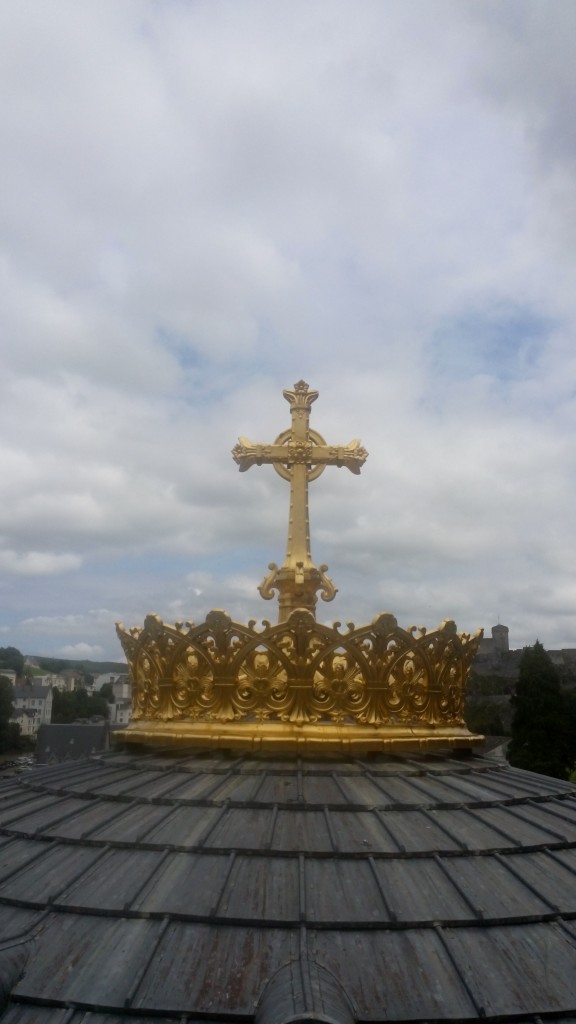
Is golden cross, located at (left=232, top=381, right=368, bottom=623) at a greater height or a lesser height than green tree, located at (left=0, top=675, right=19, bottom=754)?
greater

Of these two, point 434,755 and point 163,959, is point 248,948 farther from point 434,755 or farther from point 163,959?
point 434,755

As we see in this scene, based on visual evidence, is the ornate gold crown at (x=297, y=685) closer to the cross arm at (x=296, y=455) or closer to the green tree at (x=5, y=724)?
the cross arm at (x=296, y=455)

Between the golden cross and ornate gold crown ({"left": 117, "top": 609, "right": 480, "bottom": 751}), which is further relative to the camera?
the golden cross

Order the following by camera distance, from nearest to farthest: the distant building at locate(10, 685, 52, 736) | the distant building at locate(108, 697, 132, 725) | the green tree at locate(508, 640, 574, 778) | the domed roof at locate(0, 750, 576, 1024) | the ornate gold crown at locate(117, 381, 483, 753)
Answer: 1. the domed roof at locate(0, 750, 576, 1024)
2. the ornate gold crown at locate(117, 381, 483, 753)
3. the green tree at locate(508, 640, 574, 778)
4. the distant building at locate(10, 685, 52, 736)
5. the distant building at locate(108, 697, 132, 725)

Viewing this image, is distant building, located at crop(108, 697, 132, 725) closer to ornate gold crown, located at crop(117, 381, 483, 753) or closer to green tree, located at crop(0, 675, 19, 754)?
green tree, located at crop(0, 675, 19, 754)

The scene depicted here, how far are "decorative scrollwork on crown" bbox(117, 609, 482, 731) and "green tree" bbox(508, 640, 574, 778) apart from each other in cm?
4617

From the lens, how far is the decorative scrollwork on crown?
19.1 feet

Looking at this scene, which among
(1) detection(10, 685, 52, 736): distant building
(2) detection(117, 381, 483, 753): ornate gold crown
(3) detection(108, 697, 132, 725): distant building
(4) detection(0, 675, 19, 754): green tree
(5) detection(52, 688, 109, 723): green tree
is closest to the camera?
(2) detection(117, 381, 483, 753): ornate gold crown

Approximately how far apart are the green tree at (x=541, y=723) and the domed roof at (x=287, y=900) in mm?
47173

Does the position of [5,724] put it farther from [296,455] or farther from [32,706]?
[296,455]

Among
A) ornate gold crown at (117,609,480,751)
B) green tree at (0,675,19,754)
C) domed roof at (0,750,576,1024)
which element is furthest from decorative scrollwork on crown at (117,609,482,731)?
green tree at (0,675,19,754)

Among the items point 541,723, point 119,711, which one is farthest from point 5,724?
point 541,723

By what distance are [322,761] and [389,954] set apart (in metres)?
2.21

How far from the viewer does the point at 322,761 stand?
5.79 meters
